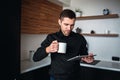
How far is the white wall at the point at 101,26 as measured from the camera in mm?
3033

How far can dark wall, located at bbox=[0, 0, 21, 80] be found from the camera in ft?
4.98

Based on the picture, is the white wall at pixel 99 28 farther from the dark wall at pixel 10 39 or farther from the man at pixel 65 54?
the man at pixel 65 54

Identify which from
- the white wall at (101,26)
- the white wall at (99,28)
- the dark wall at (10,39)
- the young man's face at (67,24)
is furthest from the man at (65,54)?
the white wall at (101,26)

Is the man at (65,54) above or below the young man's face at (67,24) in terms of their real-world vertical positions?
below

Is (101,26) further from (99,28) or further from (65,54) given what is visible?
(65,54)

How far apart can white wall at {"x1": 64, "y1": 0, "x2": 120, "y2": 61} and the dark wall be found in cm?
194

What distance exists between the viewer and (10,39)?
5.24 ft

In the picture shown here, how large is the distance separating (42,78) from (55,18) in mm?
1226

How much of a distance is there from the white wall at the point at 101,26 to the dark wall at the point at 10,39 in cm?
194

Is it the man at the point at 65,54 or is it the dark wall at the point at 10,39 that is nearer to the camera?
the man at the point at 65,54

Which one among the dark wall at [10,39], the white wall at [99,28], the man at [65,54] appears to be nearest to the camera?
the man at [65,54]

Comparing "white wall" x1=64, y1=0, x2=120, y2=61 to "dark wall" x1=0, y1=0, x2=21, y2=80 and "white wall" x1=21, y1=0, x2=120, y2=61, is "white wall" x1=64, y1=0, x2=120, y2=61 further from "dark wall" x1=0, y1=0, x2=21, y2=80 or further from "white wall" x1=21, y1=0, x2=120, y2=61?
"dark wall" x1=0, y1=0, x2=21, y2=80

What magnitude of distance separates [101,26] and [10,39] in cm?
210

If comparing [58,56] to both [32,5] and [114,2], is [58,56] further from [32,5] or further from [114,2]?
[114,2]
